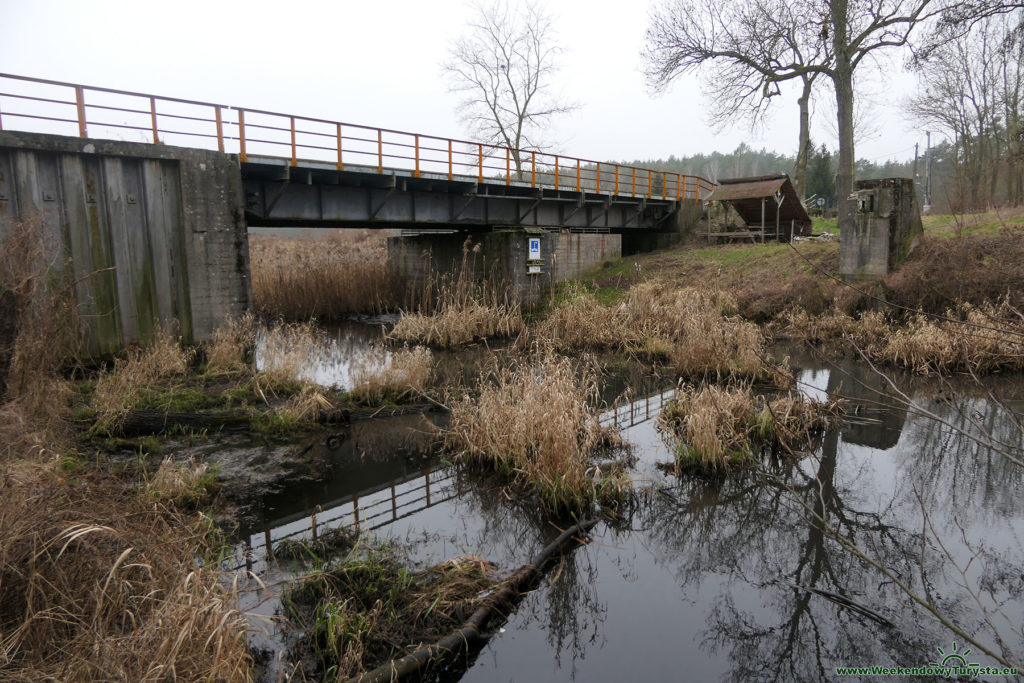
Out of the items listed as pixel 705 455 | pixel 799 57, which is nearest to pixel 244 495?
pixel 705 455

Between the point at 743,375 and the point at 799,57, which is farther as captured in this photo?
the point at 799,57

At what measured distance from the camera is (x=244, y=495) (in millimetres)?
6008

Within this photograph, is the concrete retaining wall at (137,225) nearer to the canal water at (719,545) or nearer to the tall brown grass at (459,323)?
the tall brown grass at (459,323)

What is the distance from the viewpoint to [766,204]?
71.7ft

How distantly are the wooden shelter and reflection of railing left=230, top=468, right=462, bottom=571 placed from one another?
55.8 feet

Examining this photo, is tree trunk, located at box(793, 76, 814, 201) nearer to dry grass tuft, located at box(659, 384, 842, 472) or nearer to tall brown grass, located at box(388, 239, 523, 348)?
tall brown grass, located at box(388, 239, 523, 348)

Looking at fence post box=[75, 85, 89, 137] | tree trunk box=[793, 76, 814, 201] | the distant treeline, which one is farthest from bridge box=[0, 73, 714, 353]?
the distant treeline

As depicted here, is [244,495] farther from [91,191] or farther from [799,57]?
[799,57]

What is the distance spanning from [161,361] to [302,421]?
335 centimetres

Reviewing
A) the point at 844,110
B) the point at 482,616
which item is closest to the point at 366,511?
the point at 482,616

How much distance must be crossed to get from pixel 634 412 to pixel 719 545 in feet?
11.9

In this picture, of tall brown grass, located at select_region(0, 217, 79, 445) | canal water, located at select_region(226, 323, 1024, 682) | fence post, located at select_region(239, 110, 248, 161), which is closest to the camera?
canal water, located at select_region(226, 323, 1024, 682)

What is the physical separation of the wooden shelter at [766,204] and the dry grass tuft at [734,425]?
46.9ft

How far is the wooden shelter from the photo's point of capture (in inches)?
832
